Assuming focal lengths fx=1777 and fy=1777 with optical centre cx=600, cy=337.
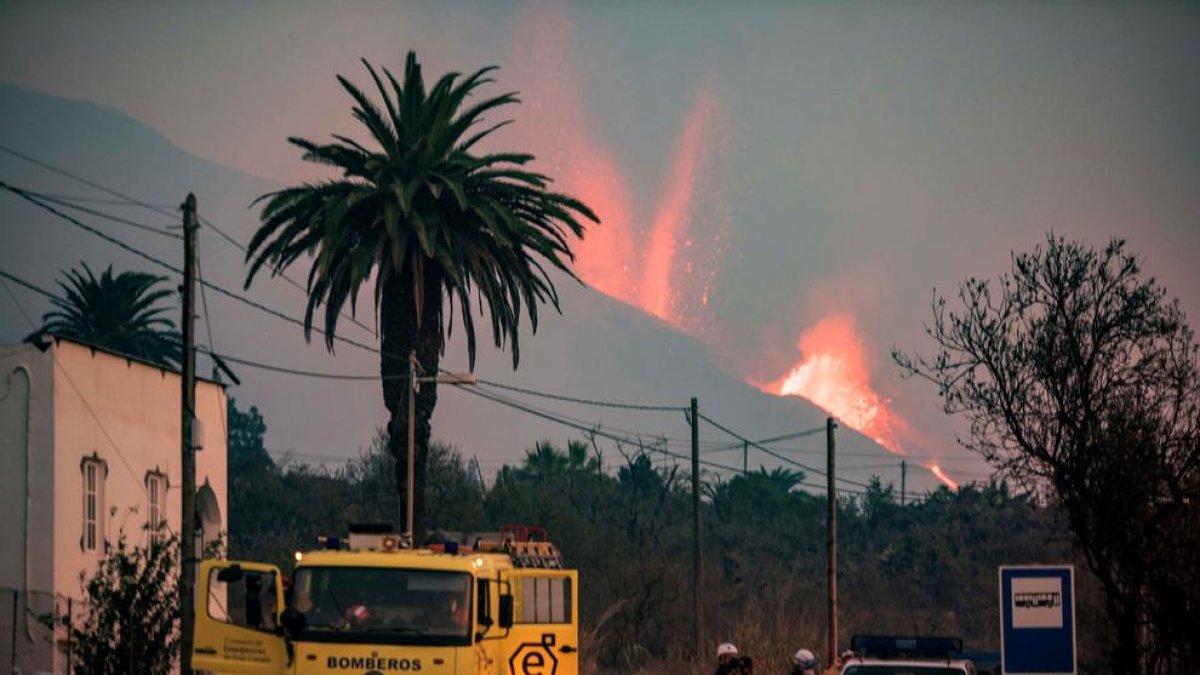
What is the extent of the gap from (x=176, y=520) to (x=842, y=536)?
5683cm

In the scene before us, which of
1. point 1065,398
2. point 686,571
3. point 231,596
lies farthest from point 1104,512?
point 686,571

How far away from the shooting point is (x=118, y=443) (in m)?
36.7

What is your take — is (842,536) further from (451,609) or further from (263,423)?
(263,423)

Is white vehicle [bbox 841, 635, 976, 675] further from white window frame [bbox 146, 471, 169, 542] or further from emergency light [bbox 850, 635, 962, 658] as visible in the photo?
white window frame [bbox 146, 471, 169, 542]

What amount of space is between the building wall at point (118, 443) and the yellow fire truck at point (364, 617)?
1341cm

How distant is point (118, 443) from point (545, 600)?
15.3m

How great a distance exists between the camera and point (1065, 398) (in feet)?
78.0

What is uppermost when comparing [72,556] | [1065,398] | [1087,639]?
[1065,398]

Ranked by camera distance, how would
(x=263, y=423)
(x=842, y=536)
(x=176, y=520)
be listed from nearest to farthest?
(x=176, y=520), (x=842, y=536), (x=263, y=423)

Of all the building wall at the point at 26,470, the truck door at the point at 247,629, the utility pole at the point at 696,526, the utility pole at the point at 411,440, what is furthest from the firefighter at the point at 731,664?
the utility pole at the point at 696,526

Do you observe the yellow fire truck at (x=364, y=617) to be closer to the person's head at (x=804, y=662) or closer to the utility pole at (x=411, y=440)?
the person's head at (x=804, y=662)

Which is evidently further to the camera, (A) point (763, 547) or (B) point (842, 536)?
→ (B) point (842, 536)

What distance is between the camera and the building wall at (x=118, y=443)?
33.8 m

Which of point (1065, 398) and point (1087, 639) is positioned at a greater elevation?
point (1065, 398)
